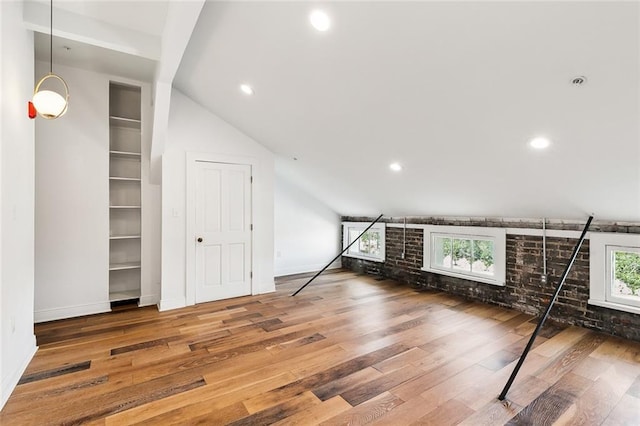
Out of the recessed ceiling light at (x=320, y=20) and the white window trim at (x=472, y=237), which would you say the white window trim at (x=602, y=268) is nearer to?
the white window trim at (x=472, y=237)

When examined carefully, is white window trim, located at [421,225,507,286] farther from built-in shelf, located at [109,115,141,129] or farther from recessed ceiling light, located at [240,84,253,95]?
built-in shelf, located at [109,115,141,129]

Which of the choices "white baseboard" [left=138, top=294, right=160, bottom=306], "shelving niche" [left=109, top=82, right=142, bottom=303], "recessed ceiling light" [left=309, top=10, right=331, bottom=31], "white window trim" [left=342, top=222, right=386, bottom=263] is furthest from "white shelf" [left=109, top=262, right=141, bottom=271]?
"white window trim" [left=342, top=222, right=386, bottom=263]

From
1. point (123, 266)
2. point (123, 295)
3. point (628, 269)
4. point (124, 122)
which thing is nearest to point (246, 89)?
point (124, 122)

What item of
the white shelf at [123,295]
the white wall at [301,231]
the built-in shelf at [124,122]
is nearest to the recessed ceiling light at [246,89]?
the built-in shelf at [124,122]

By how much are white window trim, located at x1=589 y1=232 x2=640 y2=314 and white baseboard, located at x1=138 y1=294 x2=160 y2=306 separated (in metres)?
5.11

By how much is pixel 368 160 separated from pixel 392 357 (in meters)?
2.30

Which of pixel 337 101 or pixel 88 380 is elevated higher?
pixel 337 101

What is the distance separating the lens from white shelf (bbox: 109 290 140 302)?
4083 mm

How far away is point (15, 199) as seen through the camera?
7.70 feet

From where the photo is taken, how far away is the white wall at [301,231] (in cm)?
600

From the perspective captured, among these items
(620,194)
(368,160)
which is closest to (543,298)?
(620,194)

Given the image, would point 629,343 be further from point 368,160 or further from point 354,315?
point 368,160

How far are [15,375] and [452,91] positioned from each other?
3.92m

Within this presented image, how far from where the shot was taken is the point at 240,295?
4531 mm
